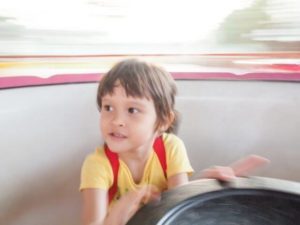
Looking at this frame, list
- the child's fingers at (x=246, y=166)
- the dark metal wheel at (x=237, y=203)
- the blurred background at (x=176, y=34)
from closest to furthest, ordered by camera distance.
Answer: the dark metal wheel at (x=237, y=203), the child's fingers at (x=246, y=166), the blurred background at (x=176, y=34)

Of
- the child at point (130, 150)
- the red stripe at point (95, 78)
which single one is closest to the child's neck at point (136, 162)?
the child at point (130, 150)

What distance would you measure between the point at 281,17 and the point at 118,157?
0.62 m

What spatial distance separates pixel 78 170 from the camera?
106 cm

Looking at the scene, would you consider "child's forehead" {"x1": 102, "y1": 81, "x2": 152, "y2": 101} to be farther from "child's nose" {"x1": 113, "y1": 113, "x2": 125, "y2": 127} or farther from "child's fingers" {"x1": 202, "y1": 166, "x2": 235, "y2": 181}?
"child's fingers" {"x1": 202, "y1": 166, "x2": 235, "y2": 181}

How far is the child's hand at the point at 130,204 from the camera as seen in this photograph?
0.70 m

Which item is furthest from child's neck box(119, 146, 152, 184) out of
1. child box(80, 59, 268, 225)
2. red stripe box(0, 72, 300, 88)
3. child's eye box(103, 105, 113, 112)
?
red stripe box(0, 72, 300, 88)

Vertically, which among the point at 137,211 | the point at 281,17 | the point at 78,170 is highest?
the point at 281,17

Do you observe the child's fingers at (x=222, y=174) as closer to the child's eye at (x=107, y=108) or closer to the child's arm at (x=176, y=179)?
the child's arm at (x=176, y=179)

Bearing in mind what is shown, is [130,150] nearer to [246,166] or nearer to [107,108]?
[107,108]

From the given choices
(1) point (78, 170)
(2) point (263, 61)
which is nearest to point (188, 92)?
(2) point (263, 61)

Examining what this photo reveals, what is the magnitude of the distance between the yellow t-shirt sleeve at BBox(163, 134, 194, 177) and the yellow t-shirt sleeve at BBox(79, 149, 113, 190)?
123 millimetres

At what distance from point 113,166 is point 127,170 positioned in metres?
0.03

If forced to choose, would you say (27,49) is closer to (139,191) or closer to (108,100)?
(108,100)

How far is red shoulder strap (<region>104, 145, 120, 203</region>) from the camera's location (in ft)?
2.80
